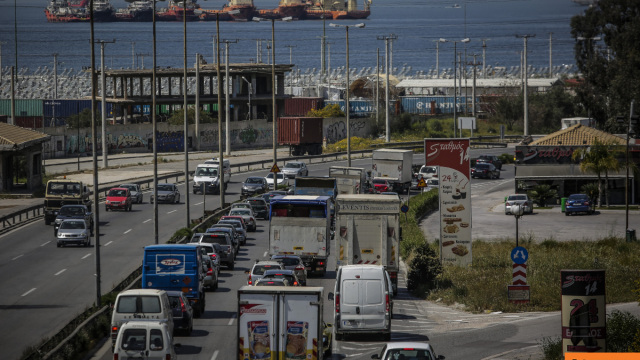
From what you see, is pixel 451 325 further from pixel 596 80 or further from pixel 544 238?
pixel 596 80

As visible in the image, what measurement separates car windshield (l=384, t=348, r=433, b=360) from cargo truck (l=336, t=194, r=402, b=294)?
53.1ft

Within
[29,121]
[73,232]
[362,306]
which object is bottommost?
[362,306]

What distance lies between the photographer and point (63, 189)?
58.9m

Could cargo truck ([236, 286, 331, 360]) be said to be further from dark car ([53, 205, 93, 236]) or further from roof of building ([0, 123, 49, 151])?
roof of building ([0, 123, 49, 151])

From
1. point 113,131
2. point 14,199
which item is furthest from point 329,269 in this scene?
point 113,131

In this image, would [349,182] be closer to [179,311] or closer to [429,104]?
[179,311]

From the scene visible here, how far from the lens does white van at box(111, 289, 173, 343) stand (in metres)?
26.3

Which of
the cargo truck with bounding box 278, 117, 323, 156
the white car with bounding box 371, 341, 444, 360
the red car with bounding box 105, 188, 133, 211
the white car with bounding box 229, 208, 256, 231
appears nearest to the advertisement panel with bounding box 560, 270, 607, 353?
the white car with bounding box 371, 341, 444, 360

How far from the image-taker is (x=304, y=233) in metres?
41.9

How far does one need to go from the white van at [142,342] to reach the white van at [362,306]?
695 centimetres

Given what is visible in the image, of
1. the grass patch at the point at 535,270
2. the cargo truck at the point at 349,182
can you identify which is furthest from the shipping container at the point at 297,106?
the grass patch at the point at 535,270

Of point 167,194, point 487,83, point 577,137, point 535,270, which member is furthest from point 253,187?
point 487,83

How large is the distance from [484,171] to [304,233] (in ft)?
170

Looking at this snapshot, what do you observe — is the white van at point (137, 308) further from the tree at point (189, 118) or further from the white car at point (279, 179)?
the tree at point (189, 118)
